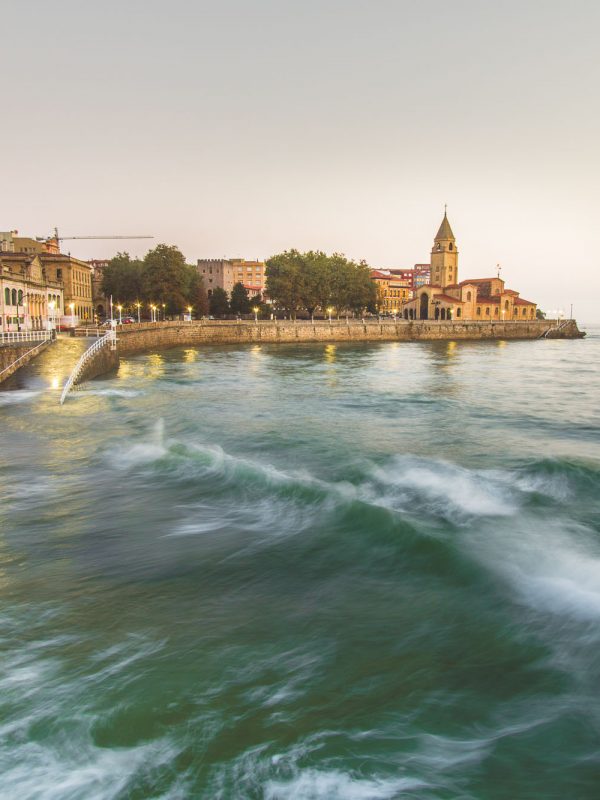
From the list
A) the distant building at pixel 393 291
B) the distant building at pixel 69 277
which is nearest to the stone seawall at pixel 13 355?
the distant building at pixel 69 277

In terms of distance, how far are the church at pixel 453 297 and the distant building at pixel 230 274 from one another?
61043 mm

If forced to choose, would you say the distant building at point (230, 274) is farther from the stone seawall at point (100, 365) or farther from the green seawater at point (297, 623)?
the green seawater at point (297, 623)

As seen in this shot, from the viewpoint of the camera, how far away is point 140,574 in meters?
8.05

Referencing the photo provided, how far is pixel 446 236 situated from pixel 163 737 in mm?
129603

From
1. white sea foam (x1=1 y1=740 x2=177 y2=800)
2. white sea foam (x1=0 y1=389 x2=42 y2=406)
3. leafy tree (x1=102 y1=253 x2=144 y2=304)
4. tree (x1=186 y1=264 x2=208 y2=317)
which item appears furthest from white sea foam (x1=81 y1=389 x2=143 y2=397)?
tree (x1=186 y1=264 x2=208 y2=317)

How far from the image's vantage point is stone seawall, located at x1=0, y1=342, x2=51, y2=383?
2669 cm

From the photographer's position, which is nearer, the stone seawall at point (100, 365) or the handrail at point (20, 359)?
the handrail at point (20, 359)

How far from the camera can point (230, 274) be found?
588 feet

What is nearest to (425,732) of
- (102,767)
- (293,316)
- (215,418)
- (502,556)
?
(102,767)

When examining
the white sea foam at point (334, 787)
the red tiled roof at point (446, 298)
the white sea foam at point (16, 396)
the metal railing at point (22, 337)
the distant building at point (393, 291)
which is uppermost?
the distant building at point (393, 291)

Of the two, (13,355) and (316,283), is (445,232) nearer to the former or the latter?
(316,283)

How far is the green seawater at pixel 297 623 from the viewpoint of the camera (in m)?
4.83

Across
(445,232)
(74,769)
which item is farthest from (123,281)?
(74,769)

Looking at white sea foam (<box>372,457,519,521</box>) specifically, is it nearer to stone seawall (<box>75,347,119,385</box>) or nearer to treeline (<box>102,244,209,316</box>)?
stone seawall (<box>75,347,119,385</box>)
